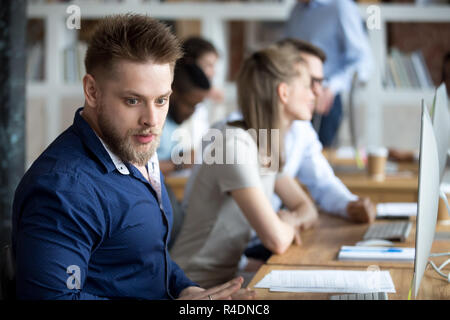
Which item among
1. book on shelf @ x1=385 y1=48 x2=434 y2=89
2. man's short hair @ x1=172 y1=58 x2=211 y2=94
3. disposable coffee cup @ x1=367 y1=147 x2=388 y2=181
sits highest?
book on shelf @ x1=385 y1=48 x2=434 y2=89

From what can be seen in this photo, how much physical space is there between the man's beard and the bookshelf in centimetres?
333

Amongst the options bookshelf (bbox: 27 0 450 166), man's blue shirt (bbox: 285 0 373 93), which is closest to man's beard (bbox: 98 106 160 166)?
man's blue shirt (bbox: 285 0 373 93)

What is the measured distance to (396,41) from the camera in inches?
179

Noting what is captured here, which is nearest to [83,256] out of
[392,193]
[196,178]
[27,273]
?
[27,273]

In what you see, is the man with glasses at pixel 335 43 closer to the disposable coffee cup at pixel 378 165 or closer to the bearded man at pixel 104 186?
the disposable coffee cup at pixel 378 165

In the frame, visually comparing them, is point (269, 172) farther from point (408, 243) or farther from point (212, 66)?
point (212, 66)

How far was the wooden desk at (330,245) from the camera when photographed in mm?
1445

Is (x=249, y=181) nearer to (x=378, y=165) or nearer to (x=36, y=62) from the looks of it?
(x=378, y=165)

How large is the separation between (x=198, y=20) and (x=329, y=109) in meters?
1.57

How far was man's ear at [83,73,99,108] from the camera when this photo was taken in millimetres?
1053

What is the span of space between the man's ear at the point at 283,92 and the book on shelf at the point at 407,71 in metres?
A: 2.61

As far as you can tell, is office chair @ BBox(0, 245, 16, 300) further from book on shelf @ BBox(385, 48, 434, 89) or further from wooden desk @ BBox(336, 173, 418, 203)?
book on shelf @ BBox(385, 48, 434, 89)

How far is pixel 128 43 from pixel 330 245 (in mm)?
876

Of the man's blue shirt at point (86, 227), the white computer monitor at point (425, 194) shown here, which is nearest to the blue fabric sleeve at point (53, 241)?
the man's blue shirt at point (86, 227)
